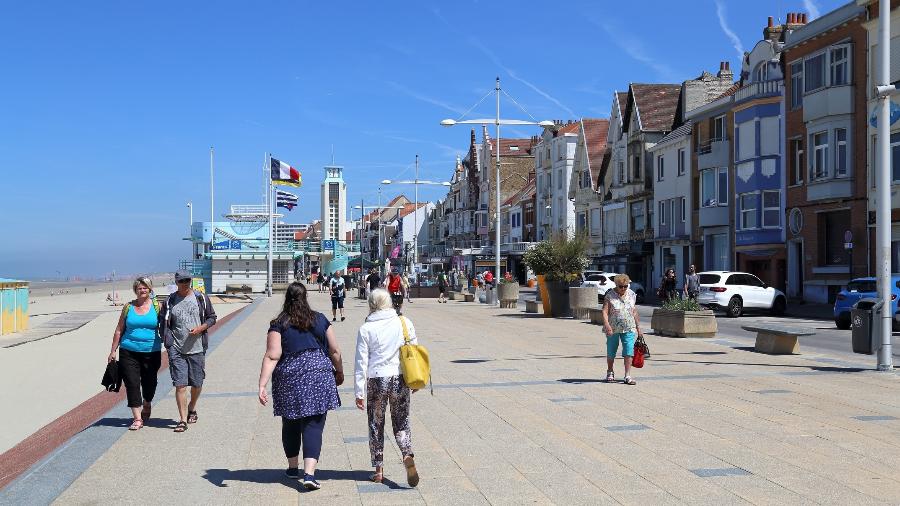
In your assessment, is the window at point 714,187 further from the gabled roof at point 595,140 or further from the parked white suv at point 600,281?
the gabled roof at point 595,140

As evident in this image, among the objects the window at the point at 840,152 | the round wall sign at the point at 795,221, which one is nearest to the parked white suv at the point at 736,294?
the window at the point at 840,152

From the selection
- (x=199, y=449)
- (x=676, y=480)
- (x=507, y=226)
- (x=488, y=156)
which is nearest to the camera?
(x=676, y=480)

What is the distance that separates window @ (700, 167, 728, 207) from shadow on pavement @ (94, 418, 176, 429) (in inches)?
1471

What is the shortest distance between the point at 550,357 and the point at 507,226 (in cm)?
7468

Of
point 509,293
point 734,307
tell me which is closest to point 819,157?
point 734,307

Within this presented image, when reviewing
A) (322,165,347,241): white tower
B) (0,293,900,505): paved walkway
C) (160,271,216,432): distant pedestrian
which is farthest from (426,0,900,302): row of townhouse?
(322,165,347,241): white tower

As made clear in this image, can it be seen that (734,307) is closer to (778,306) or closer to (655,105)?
(778,306)

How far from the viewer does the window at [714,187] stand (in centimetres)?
4406

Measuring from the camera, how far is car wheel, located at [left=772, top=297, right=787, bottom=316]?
32.8m

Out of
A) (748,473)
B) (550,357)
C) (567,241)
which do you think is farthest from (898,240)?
(748,473)

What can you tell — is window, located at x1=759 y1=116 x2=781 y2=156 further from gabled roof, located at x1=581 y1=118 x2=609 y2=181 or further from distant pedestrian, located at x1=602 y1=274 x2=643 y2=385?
distant pedestrian, located at x1=602 y1=274 x2=643 y2=385

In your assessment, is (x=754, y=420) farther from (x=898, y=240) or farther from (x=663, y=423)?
(x=898, y=240)

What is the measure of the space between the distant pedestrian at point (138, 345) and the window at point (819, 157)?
31.0 meters

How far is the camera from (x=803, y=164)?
123ft
